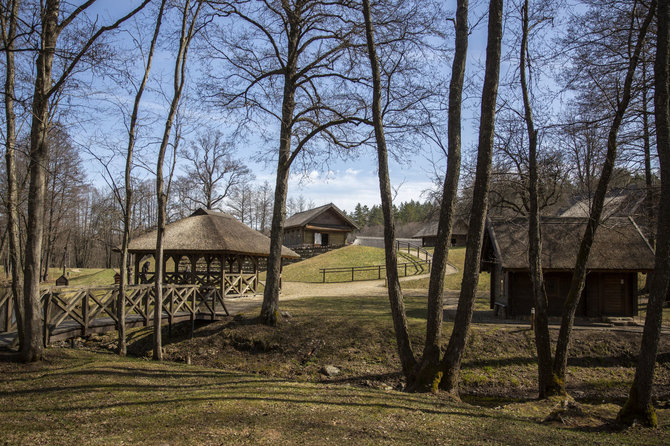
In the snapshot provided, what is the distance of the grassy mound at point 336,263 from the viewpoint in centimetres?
3192

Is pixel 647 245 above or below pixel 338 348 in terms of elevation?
above

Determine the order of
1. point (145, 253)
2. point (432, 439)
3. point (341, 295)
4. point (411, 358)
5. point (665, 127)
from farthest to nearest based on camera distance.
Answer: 1. point (341, 295)
2. point (145, 253)
3. point (411, 358)
4. point (665, 127)
5. point (432, 439)

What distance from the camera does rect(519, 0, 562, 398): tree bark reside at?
9.35 m

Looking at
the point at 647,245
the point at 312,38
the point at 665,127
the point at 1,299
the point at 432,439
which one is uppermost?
the point at 312,38

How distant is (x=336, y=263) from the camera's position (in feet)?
116

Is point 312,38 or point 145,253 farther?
point 145,253

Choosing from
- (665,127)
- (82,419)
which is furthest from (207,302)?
(665,127)

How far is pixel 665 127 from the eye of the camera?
7.25 metres

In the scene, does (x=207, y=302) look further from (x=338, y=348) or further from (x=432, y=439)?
(x=432, y=439)

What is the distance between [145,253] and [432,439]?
19415 mm

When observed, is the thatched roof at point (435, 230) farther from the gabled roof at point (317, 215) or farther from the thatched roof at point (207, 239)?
the thatched roof at point (207, 239)

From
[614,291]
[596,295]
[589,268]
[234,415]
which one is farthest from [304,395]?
[614,291]

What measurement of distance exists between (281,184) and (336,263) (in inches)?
874

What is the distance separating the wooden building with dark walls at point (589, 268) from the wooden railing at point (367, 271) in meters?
13.8
